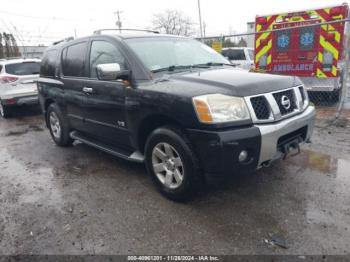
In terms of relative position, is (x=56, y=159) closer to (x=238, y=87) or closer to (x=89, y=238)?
(x=89, y=238)

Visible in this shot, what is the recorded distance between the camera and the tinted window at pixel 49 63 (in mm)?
Answer: 5187

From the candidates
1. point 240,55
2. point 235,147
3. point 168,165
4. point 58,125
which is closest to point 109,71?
point 168,165


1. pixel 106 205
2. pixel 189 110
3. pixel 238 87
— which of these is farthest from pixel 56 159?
pixel 238 87

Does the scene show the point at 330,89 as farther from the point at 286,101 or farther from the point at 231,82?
the point at 231,82

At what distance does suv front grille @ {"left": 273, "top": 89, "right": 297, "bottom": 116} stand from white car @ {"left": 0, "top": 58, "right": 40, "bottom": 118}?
24.0ft

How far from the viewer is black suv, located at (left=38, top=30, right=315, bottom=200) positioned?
2734 millimetres

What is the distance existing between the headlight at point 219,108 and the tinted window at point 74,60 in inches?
90.8

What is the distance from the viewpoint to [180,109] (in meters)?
2.84

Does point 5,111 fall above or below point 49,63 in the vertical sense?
below

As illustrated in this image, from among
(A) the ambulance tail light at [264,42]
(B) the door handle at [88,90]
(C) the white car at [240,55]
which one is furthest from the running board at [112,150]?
(C) the white car at [240,55]

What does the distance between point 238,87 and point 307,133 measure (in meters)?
1.18

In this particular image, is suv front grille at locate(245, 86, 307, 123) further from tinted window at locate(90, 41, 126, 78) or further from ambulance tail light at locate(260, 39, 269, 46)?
ambulance tail light at locate(260, 39, 269, 46)

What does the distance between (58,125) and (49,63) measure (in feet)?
3.72

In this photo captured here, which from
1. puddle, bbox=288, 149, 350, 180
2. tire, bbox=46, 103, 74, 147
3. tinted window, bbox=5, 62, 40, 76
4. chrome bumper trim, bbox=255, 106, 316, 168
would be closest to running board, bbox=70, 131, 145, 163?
tire, bbox=46, 103, 74, 147
